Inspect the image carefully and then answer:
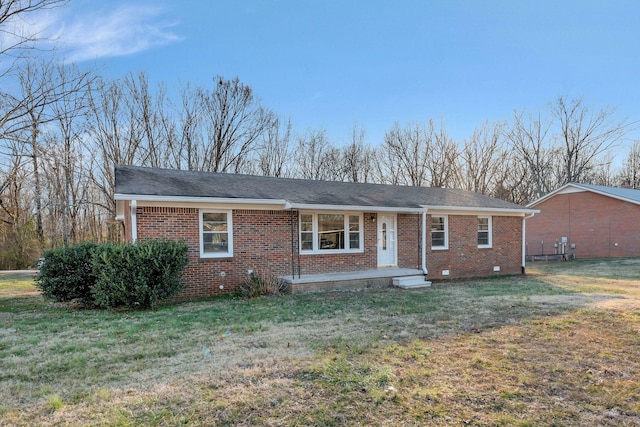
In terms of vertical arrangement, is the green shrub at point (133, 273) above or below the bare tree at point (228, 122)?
below

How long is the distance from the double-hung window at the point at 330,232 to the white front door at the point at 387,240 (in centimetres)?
88

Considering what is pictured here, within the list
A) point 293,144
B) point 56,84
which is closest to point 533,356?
point 56,84

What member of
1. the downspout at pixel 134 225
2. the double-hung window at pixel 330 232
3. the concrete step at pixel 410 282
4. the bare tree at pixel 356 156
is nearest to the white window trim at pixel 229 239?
the downspout at pixel 134 225

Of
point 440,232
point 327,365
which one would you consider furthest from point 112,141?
point 327,365

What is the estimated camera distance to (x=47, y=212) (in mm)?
23188

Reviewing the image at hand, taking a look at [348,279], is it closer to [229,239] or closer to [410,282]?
[410,282]

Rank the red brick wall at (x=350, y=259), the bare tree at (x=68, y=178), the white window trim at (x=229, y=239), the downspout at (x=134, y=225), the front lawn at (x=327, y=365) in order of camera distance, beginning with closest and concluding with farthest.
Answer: the front lawn at (x=327, y=365) → the downspout at (x=134, y=225) → the white window trim at (x=229, y=239) → the red brick wall at (x=350, y=259) → the bare tree at (x=68, y=178)

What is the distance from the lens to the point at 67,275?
28.7 ft

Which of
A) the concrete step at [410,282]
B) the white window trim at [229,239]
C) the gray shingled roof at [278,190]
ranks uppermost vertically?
the gray shingled roof at [278,190]

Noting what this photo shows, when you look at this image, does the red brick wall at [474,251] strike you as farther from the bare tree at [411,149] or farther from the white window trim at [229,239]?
the bare tree at [411,149]

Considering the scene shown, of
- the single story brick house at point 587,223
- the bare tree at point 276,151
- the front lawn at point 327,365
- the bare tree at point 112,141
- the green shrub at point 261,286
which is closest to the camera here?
the front lawn at point 327,365

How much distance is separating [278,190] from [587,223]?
20700mm

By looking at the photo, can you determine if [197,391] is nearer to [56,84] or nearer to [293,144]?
[56,84]

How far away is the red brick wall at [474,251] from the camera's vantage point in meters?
13.2
